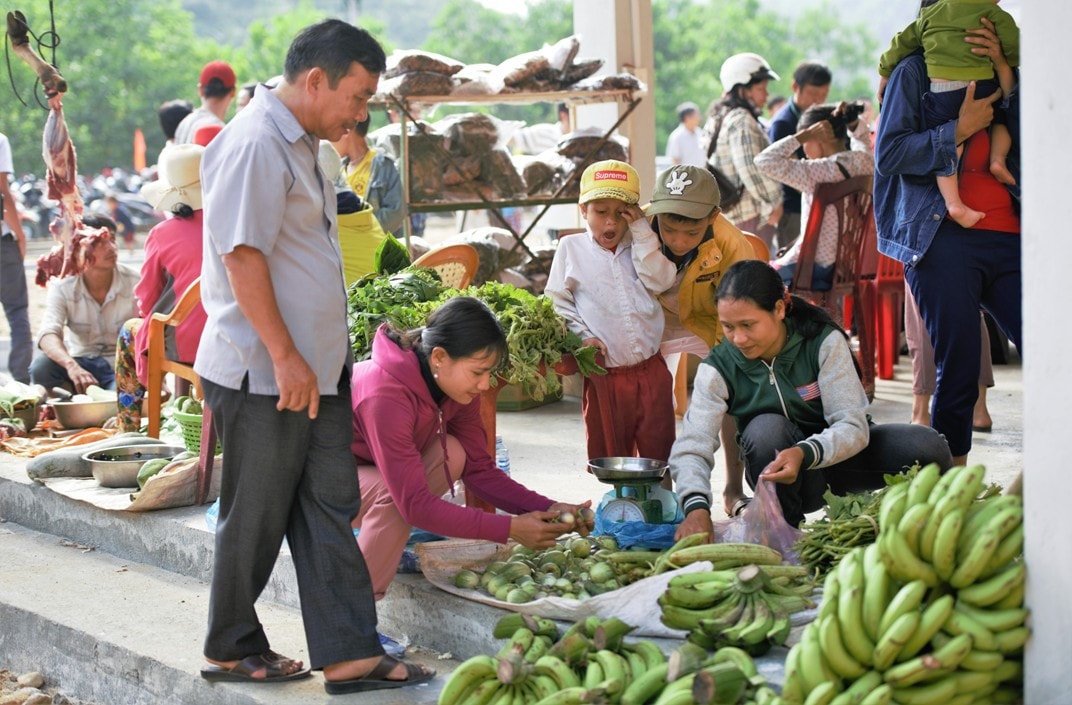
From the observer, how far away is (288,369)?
3.44 metres

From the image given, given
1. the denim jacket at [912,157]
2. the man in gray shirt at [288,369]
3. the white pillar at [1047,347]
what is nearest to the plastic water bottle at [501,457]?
the man in gray shirt at [288,369]

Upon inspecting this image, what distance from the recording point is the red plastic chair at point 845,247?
7.00 metres

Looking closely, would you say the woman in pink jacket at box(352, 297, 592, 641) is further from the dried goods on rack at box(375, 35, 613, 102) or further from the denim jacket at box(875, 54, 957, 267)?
the dried goods on rack at box(375, 35, 613, 102)

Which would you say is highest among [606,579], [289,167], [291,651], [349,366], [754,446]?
[289,167]

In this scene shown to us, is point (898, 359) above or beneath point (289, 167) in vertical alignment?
beneath

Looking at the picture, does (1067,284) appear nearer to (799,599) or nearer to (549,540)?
(799,599)

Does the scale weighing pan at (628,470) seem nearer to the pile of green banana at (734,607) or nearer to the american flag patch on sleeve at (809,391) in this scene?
the american flag patch on sleeve at (809,391)

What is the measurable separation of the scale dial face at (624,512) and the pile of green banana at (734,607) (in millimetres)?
642

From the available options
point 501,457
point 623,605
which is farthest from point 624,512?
point 501,457

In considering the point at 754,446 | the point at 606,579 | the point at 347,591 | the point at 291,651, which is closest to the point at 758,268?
the point at 754,446

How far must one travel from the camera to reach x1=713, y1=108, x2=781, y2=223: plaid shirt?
859 cm

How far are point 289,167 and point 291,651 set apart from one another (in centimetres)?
166

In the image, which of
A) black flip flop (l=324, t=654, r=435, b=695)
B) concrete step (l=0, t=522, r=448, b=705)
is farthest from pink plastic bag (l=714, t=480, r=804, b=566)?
black flip flop (l=324, t=654, r=435, b=695)

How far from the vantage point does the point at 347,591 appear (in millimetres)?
3709
